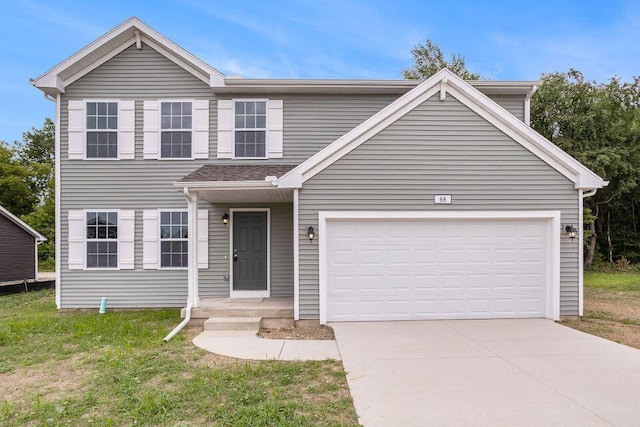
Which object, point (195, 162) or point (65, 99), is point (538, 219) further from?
point (65, 99)

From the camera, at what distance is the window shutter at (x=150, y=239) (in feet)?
29.6

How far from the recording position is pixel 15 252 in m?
15.8

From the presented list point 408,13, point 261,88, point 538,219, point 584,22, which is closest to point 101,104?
point 261,88

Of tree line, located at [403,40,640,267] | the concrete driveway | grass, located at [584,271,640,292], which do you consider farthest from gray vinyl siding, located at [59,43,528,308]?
tree line, located at [403,40,640,267]

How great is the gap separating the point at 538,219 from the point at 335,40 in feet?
47.5

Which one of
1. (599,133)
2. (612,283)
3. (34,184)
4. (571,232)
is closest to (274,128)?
(571,232)

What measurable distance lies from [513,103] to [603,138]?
11.1 m

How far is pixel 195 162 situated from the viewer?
9.11 metres

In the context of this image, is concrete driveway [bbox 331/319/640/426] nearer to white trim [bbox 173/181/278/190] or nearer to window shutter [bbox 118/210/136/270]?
white trim [bbox 173/181/278/190]

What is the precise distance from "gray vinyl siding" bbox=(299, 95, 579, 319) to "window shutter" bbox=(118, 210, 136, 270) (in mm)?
4593

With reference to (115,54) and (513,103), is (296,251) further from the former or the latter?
(513,103)

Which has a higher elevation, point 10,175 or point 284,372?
point 10,175

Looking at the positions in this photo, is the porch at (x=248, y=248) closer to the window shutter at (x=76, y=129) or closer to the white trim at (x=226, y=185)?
the white trim at (x=226, y=185)

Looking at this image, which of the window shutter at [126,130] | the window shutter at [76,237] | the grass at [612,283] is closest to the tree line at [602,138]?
the grass at [612,283]
